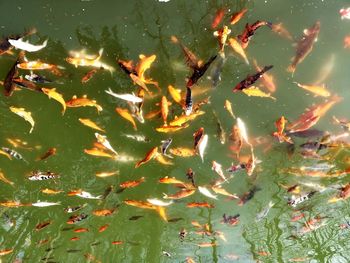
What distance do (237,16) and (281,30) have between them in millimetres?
997

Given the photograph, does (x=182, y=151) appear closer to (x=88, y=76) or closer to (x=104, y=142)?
(x=104, y=142)

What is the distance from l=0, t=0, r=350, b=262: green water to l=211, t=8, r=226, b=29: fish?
3.7 inches

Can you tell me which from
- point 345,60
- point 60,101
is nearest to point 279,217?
point 345,60

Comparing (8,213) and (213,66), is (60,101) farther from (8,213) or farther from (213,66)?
(8,213)

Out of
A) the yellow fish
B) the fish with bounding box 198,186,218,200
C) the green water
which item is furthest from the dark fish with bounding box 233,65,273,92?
the fish with bounding box 198,186,218,200

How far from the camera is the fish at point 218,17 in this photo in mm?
6078

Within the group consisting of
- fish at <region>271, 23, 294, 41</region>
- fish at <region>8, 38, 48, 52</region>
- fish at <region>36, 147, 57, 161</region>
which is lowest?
fish at <region>36, 147, 57, 161</region>

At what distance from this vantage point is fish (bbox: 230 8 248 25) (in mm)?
6152

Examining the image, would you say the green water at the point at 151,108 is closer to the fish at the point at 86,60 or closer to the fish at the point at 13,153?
the fish at the point at 86,60

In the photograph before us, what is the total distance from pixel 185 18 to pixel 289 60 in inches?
97.6

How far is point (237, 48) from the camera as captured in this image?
274 inches

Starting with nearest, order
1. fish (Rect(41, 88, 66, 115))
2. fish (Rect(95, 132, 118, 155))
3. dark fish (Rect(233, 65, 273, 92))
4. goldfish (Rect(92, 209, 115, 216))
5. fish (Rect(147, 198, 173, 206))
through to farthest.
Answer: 1. dark fish (Rect(233, 65, 273, 92))
2. fish (Rect(41, 88, 66, 115))
3. fish (Rect(95, 132, 118, 155))
4. fish (Rect(147, 198, 173, 206))
5. goldfish (Rect(92, 209, 115, 216))

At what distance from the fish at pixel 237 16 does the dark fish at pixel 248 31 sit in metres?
0.25

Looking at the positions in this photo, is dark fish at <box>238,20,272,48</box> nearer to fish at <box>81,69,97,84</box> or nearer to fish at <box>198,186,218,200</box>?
fish at <box>81,69,97,84</box>
